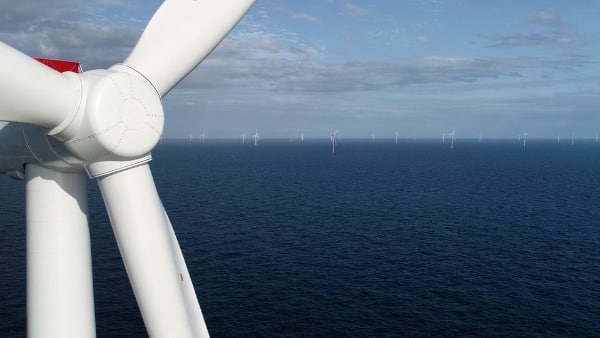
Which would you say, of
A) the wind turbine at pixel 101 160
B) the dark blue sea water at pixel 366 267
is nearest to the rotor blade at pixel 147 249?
the wind turbine at pixel 101 160

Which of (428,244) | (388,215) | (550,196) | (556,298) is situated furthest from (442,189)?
(556,298)

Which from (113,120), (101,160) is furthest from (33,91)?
(101,160)

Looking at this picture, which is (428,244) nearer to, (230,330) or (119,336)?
(230,330)

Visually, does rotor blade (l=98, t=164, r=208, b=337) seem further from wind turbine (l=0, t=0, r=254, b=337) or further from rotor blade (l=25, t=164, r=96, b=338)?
rotor blade (l=25, t=164, r=96, b=338)

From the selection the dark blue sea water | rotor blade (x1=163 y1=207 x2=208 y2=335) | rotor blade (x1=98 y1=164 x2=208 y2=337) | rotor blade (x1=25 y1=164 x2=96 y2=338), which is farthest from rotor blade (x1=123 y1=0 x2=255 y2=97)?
the dark blue sea water

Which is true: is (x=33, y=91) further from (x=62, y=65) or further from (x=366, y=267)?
(x=366, y=267)

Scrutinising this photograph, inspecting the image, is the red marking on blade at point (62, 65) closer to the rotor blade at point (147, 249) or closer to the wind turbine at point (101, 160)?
the wind turbine at point (101, 160)
